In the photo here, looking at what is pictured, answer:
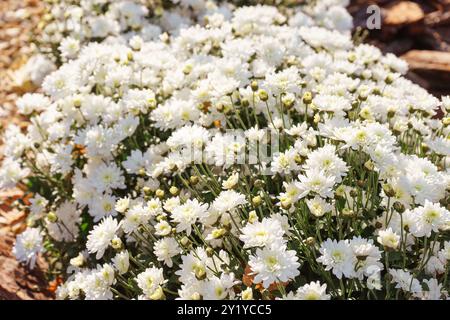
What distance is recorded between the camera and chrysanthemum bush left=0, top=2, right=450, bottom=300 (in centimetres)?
271

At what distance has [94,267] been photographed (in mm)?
3635

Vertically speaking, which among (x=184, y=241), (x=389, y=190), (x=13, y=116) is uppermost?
(x=389, y=190)

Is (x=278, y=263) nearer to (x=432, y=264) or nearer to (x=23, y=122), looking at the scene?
(x=432, y=264)

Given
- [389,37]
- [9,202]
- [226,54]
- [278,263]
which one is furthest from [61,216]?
[389,37]

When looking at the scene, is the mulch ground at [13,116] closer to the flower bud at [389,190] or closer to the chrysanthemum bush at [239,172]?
the chrysanthemum bush at [239,172]

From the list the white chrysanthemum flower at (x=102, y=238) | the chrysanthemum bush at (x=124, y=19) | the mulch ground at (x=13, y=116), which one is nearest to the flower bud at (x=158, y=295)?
the white chrysanthemum flower at (x=102, y=238)

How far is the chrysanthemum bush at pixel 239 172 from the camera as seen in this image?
107 inches

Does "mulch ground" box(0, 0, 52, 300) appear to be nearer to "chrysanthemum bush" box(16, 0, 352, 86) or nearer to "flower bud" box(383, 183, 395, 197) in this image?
"chrysanthemum bush" box(16, 0, 352, 86)

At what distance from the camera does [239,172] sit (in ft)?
10.8

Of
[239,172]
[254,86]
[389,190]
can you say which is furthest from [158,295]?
[254,86]

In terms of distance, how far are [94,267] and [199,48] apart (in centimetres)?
186

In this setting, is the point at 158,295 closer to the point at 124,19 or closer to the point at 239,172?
the point at 239,172

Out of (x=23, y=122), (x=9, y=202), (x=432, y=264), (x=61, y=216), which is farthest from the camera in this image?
(x=23, y=122)
